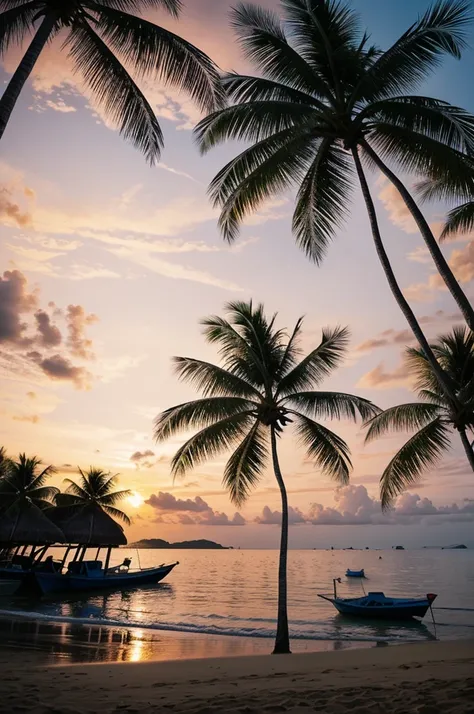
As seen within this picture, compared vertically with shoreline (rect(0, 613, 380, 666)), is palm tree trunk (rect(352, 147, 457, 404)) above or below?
above

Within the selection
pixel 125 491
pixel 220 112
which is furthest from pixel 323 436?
pixel 125 491

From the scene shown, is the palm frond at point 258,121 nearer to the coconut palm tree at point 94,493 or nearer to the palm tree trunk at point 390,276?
the palm tree trunk at point 390,276

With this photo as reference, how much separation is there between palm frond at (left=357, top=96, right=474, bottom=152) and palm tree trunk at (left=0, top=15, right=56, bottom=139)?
679 centimetres

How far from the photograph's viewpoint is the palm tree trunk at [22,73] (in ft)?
26.3

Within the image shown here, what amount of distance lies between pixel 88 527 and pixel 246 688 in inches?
1257

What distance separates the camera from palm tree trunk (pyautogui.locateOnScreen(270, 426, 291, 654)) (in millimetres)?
15594

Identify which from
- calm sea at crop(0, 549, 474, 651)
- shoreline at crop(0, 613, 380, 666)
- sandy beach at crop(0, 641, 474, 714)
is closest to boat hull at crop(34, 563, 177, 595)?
calm sea at crop(0, 549, 474, 651)

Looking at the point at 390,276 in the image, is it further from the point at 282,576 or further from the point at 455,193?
the point at 282,576

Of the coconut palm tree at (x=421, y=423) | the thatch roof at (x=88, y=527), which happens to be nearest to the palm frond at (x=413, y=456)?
the coconut palm tree at (x=421, y=423)

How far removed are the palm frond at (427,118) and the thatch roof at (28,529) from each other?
33.1 meters

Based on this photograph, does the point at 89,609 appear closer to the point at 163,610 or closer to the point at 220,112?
the point at 163,610

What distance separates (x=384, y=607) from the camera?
1086 inches

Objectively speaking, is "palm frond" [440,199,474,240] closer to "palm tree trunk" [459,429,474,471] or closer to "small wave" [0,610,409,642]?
"palm tree trunk" [459,429,474,471]

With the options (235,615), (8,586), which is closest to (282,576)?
(235,615)
